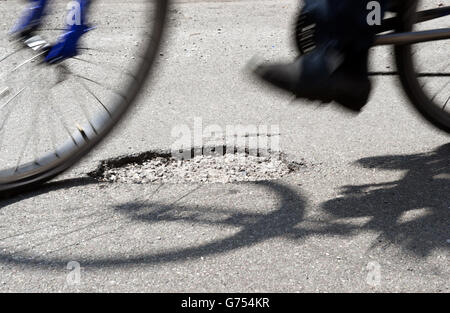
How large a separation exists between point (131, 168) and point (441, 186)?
1.39 meters

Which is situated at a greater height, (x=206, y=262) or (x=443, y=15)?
(x=443, y=15)

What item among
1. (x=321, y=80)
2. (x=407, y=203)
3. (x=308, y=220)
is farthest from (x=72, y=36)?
(x=407, y=203)

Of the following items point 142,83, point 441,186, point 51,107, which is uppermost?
point 142,83

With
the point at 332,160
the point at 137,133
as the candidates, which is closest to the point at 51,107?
the point at 137,133

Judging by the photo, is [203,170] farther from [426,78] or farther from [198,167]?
[426,78]

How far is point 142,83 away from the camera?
2801 mm

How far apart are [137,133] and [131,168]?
14.5 inches

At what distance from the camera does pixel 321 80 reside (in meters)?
2.62

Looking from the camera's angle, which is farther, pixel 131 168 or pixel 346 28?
pixel 131 168

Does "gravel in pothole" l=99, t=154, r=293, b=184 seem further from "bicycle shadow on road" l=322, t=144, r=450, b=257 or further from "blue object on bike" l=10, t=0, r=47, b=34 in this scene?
"blue object on bike" l=10, t=0, r=47, b=34

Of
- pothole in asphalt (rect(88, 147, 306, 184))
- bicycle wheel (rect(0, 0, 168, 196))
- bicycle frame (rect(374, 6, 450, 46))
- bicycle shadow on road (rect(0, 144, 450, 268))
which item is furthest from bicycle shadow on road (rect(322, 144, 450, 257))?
bicycle wheel (rect(0, 0, 168, 196))
